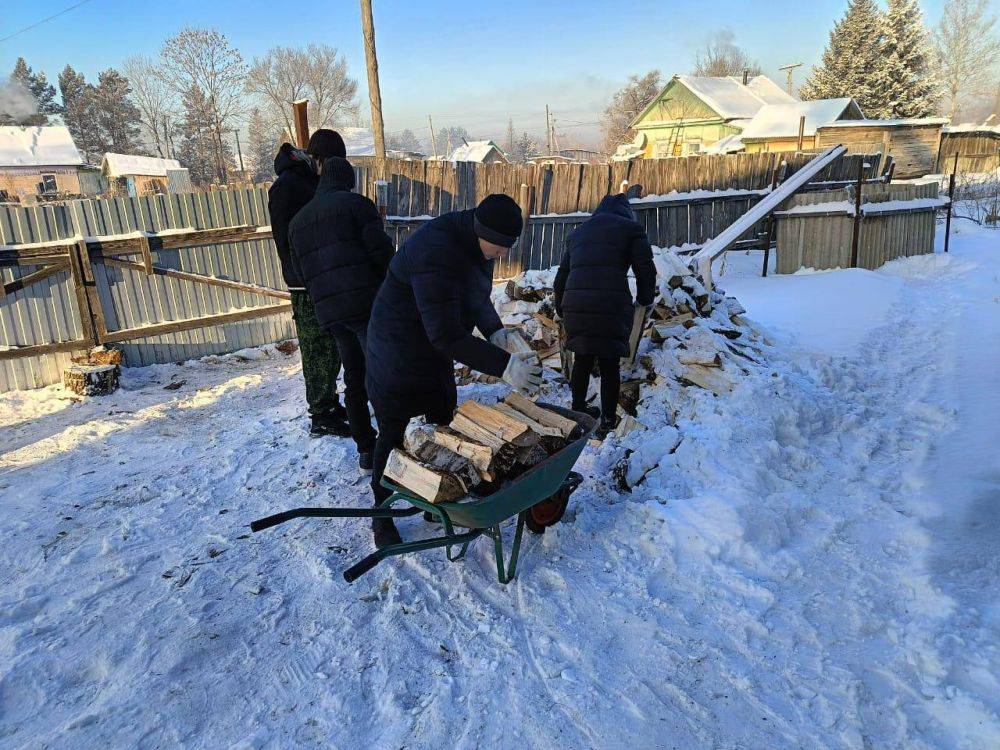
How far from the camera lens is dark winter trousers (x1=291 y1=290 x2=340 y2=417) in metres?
4.63

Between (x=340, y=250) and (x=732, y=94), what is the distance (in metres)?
38.8

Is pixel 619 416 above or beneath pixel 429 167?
beneath

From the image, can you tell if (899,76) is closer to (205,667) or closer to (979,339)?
(979,339)

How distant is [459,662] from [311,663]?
619 mm

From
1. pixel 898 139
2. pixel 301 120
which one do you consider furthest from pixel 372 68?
pixel 898 139

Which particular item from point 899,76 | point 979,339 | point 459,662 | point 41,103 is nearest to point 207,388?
point 459,662

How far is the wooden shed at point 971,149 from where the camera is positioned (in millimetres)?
30578

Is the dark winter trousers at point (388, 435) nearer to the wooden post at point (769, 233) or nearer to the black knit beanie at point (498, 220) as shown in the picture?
the black knit beanie at point (498, 220)

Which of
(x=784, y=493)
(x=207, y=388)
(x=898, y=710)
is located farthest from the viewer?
(x=207, y=388)

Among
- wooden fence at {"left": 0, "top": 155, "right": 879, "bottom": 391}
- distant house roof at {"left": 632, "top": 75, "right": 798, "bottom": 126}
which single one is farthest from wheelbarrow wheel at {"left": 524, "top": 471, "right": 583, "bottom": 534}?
distant house roof at {"left": 632, "top": 75, "right": 798, "bottom": 126}

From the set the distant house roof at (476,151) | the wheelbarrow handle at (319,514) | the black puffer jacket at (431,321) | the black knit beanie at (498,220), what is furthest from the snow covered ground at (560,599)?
the distant house roof at (476,151)

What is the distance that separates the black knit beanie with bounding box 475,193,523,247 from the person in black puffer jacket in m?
1.31

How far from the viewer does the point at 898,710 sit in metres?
2.21

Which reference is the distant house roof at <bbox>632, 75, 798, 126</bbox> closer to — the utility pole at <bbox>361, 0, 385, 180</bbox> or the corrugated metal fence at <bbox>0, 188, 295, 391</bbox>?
the utility pole at <bbox>361, 0, 385, 180</bbox>
